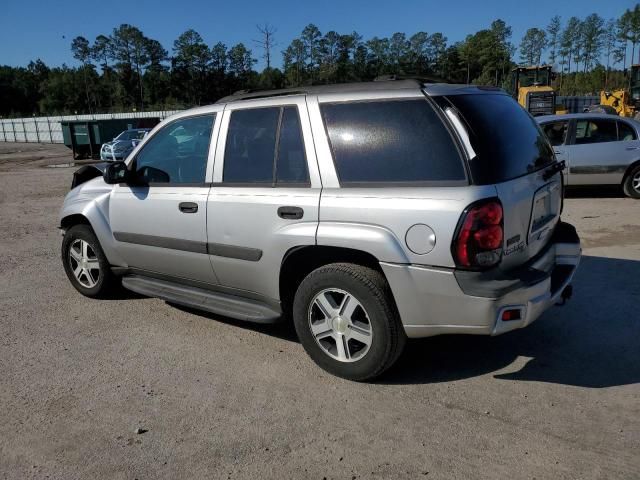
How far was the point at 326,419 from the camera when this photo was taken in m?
3.15

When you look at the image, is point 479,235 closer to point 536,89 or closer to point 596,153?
point 596,153

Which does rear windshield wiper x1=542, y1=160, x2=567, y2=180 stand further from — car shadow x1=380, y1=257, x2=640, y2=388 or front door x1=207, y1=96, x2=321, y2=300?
front door x1=207, y1=96, x2=321, y2=300

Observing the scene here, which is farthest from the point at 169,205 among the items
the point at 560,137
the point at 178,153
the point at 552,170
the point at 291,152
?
the point at 560,137

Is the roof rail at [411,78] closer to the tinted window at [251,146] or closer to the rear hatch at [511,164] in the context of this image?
the rear hatch at [511,164]

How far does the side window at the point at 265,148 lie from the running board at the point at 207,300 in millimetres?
903

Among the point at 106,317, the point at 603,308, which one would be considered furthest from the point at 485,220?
the point at 106,317

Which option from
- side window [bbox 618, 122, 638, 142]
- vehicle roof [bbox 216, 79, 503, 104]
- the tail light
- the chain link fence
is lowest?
the tail light

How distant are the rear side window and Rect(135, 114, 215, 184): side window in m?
1.17

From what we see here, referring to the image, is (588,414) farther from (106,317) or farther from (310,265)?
(106,317)

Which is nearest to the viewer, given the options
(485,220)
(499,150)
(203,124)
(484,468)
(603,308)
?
(484,468)

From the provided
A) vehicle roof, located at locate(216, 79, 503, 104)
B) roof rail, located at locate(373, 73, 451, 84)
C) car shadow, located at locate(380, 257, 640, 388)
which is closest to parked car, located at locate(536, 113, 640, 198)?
car shadow, located at locate(380, 257, 640, 388)

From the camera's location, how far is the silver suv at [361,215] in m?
3.07

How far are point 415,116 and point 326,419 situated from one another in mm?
1855

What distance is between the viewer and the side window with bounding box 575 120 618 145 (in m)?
9.73
